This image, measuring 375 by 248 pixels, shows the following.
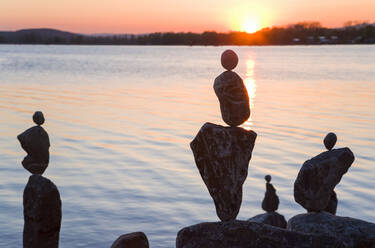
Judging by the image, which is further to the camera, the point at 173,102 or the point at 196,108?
the point at 173,102

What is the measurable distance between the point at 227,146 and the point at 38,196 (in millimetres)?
2861

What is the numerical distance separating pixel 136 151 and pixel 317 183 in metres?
17.1

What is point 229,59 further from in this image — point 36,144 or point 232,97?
point 36,144

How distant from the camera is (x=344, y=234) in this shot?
8719 millimetres

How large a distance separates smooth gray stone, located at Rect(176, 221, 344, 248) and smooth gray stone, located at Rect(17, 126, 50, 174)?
7.93ft

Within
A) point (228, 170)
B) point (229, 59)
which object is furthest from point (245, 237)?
point (229, 59)

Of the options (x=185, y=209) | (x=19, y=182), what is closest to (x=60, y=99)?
(x=19, y=182)

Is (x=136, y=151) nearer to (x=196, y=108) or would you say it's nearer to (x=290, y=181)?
(x=290, y=181)

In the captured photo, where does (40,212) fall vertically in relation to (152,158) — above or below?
above

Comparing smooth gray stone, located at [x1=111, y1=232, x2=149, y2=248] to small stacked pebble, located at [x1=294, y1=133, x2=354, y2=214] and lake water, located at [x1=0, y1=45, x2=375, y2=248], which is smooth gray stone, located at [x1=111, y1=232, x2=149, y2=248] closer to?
small stacked pebble, located at [x1=294, y1=133, x2=354, y2=214]

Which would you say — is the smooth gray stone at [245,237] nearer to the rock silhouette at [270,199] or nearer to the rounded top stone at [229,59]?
the rounded top stone at [229,59]

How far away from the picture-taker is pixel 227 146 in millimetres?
8430

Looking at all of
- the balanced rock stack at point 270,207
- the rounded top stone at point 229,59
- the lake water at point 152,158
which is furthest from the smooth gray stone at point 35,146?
the lake water at point 152,158

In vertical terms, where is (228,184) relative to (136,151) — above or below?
above
